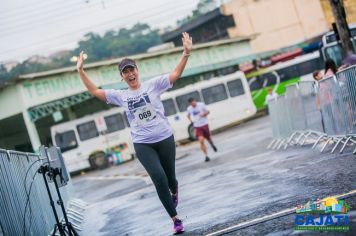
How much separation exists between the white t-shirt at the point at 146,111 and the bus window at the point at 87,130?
84.1 ft

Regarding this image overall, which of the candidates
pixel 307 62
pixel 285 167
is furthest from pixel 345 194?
pixel 307 62

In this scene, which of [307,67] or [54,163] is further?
[307,67]

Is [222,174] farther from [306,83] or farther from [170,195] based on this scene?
[170,195]

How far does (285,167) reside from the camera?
1006cm

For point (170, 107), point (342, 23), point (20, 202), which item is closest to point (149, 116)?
point (20, 202)

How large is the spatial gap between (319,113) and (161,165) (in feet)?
23.8

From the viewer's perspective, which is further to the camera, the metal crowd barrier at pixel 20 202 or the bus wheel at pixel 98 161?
the bus wheel at pixel 98 161

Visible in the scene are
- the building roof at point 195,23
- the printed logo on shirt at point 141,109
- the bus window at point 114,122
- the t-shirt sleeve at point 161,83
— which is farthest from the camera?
the building roof at point 195,23

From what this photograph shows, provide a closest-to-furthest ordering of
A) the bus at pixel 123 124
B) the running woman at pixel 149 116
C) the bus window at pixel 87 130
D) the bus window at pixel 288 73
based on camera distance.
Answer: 1. the running woman at pixel 149 116
2. the bus at pixel 123 124
3. the bus window at pixel 87 130
4. the bus window at pixel 288 73

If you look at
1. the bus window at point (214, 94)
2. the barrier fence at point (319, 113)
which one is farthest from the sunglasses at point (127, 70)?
the bus window at point (214, 94)

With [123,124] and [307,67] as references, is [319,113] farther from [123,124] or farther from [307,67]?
[307,67]

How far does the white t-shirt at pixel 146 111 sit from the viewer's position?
6.62 m

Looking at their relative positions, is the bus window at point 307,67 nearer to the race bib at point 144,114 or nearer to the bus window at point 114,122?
the bus window at point 114,122

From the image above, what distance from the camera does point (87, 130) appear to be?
106 ft
